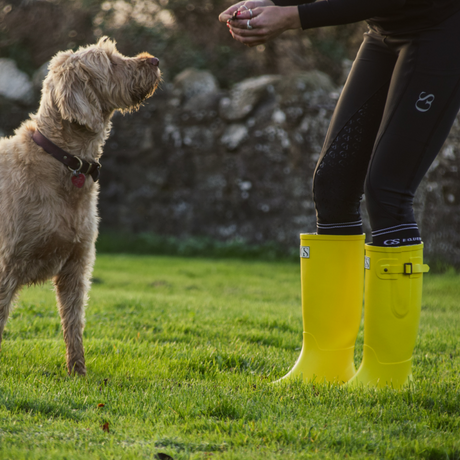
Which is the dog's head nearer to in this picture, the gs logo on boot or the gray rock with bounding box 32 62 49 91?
the gs logo on boot

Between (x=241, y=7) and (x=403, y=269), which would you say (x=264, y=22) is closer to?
(x=241, y=7)

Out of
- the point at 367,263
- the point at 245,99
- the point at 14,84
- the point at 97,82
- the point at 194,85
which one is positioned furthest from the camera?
the point at 14,84

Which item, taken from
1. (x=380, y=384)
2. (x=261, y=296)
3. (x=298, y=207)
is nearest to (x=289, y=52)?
(x=298, y=207)

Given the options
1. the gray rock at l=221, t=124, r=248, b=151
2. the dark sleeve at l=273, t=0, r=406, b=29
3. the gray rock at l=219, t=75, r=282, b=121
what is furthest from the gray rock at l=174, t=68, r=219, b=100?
the dark sleeve at l=273, t=0, r=406, b=29

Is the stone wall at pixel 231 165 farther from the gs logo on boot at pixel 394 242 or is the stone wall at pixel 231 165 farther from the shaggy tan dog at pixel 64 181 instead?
the gs logo on boot at pixel 394 242

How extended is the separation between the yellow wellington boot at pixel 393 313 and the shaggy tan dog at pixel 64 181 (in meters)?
1.56

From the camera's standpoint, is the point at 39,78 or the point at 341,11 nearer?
the point at 341,11

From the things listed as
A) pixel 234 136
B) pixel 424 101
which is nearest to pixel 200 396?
pixel 424 101

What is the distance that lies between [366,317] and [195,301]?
271cm

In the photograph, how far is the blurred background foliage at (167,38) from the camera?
33.8ft

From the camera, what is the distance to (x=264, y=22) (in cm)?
232

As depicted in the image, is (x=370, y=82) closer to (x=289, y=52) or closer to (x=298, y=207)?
(x=298, y=207)

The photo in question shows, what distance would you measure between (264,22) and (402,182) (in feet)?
3.13

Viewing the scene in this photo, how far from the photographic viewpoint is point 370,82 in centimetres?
269
